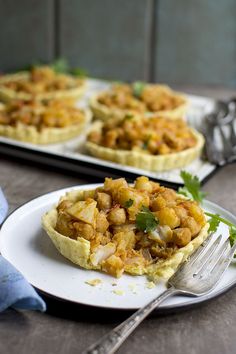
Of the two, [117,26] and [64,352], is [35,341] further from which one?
[117,26]

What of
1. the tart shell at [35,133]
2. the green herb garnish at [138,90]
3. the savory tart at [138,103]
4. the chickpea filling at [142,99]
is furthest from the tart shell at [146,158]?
the green herb garnish at [138,90]

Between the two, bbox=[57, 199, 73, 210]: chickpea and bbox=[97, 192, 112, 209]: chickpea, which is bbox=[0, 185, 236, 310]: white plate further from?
bbox=[97, 192, 112, 209]: chickpea

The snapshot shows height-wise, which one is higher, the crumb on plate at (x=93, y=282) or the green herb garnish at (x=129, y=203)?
the green herb garnish at (x=129, y=203)

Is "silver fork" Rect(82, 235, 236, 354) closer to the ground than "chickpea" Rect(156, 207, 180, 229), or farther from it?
closer to the ground

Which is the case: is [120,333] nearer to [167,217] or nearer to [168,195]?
[167,217]

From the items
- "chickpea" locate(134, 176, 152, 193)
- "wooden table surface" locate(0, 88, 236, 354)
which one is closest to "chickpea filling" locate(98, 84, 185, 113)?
"chickpea" locate(134, 176, 152, 193)

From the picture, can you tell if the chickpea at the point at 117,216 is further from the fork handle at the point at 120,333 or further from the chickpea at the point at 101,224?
the fork handle at the point at 120,333

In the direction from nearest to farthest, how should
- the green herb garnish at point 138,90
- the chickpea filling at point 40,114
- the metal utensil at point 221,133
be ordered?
1. the metal utensil at point 221,133
2. the chickpea filling at point 40,114
3. the green herb garnish at point 138,90

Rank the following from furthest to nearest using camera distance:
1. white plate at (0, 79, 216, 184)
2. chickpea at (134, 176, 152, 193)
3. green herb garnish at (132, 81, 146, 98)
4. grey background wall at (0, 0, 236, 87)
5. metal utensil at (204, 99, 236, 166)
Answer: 1. grey background wall at (0, 0, 236, 87)
2. green herb garnish at (132, 81, 146, 98)
3. metal utensil at (204, 99, 236, 166)
4. white plate at (0, 79, 216, 184)
5. chickpea at (134, 176, 152, 193)
